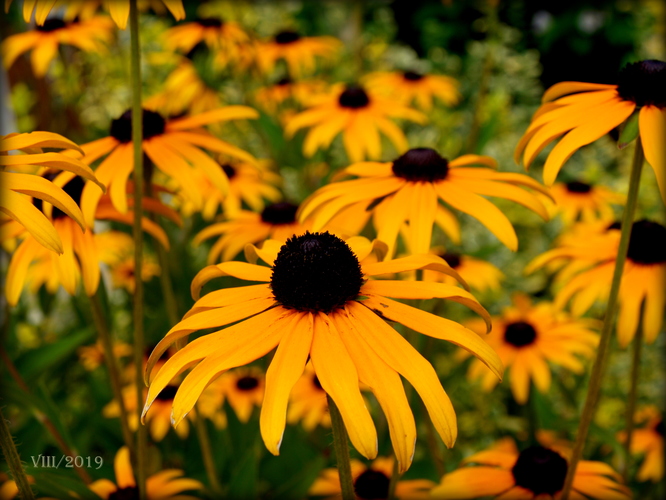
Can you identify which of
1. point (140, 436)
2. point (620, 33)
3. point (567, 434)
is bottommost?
point (567, 434)

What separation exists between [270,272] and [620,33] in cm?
265

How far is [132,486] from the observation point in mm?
888

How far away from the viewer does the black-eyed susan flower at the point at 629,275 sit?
92 centimetres

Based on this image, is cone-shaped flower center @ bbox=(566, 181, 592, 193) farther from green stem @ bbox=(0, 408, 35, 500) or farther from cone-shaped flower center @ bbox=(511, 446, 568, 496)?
green stem @ bbox=(0, 408, 35, 500)

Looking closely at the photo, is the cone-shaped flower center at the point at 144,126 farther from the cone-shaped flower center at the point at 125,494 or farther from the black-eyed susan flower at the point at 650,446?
the black-eyed susan flower at the point at 650,446

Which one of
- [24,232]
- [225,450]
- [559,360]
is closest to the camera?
[24,232]

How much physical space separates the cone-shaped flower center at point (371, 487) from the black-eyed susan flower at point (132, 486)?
0.74ft

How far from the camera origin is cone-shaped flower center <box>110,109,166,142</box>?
0.95 m

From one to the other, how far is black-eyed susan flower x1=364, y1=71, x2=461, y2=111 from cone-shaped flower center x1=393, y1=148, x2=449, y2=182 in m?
1.25

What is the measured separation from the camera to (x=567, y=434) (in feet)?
5.06

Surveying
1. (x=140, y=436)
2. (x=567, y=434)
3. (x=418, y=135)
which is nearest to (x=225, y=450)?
(x=140, y=436)

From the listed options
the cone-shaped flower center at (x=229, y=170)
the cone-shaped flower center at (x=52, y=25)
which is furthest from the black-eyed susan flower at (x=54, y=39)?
the cone-shaped flower center at (x=229, y=170)

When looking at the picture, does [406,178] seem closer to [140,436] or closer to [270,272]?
[270,272]

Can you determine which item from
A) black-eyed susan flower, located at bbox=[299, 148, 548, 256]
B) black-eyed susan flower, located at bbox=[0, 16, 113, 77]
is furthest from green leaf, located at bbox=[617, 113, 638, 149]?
black-eyed susan flower, located at bbox=[0, 16, 113, 77]
